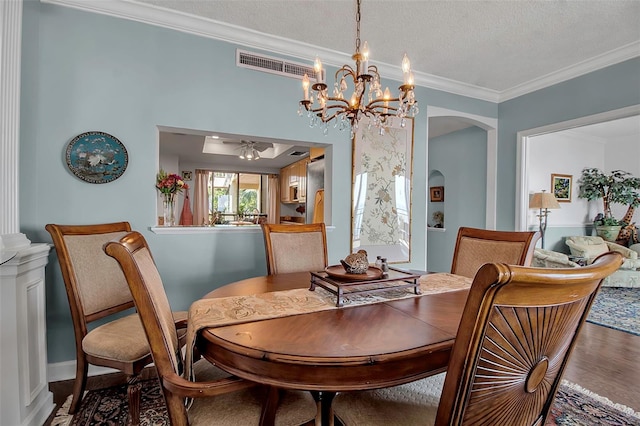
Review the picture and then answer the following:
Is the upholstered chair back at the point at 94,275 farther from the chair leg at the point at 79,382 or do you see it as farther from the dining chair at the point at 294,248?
the dining chair at the point at 294,248

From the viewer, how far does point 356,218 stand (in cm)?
316

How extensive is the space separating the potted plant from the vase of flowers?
7221 mm

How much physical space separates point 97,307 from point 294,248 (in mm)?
1259

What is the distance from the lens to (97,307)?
187 cm

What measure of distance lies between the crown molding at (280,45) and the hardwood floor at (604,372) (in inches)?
100

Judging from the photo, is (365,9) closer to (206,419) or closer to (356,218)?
(356,218)

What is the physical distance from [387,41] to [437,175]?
3835 mm

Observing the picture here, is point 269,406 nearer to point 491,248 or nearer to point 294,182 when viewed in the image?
point 491,248

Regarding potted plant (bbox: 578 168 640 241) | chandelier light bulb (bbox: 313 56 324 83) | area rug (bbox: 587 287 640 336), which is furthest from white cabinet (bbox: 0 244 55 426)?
potted plant (bbox: 578 168 640 241)

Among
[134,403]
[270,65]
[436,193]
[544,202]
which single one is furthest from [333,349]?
[436,193]

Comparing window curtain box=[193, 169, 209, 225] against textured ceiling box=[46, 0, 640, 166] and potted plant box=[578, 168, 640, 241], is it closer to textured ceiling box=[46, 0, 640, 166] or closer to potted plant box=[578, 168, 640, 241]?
textured ceiling box=[46, 0, 640, 166]

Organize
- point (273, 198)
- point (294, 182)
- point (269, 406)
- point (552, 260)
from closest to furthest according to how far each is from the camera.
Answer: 1. point (269, 406)
2. point (552, 260)
3. point (294, 182)
4. point (273, 198)

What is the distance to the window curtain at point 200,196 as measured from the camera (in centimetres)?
743

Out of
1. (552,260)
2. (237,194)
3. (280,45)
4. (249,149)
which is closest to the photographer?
(280,45)
